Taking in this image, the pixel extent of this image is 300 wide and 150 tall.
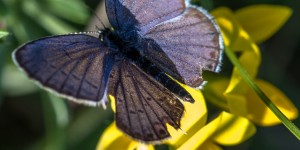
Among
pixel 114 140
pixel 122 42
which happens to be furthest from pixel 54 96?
pixel 122 42

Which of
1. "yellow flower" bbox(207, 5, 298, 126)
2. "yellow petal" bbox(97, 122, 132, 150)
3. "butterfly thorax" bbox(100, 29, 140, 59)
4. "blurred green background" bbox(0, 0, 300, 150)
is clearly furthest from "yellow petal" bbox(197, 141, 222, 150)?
"blurred green background" bbox(0, 0, 300, 150)

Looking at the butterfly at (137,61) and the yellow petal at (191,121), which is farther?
the yellow petal at (191,121)

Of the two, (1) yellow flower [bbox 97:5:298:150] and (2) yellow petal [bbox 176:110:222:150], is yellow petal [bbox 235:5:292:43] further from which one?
(2) yellow petal [bbox 176:110:222:150]

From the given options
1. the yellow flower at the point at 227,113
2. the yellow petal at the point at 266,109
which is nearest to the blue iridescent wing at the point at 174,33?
the yellow flower at the point at 227,113

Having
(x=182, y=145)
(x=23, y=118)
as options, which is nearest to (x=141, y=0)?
(x=182, y=145)

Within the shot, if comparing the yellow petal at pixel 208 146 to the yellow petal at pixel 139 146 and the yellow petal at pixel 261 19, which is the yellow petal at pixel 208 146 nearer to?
the yellow petal at pixel 139 146

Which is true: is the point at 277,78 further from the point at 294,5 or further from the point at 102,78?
the point at 102,78
